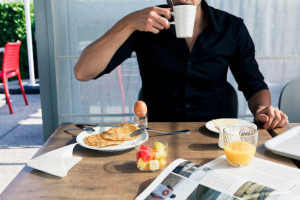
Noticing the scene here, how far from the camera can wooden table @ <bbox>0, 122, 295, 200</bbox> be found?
2.45 feet

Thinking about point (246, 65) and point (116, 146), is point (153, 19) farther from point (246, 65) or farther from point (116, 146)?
point (246, 65)

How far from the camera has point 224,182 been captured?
0.75 meters

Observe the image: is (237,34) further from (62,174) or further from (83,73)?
(62,174)

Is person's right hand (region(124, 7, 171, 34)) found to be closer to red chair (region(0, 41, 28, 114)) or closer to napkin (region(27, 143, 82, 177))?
napkin (region(27, 143, 82, 177))

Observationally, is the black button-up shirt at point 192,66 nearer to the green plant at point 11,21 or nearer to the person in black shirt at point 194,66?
the person in black shirt at point 194,66

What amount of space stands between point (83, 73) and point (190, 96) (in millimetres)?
575

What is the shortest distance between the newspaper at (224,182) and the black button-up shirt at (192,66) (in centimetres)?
73

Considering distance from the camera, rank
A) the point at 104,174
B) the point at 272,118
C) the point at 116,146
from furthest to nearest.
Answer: the point at 272,118 < the point at 116,146 < the point at 104,174

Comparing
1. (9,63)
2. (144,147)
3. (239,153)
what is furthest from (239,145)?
(9,63)

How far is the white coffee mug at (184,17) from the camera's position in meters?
1.05

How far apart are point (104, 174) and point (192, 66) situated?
89 centimetres

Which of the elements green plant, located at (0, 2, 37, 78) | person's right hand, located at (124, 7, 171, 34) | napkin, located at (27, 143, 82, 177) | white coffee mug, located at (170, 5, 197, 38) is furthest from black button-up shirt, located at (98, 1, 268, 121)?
green plant, located at (0, 2, 37, 78)

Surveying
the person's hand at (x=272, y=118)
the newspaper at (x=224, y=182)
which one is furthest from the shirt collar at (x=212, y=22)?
the newspaper at (x=224, y=182)

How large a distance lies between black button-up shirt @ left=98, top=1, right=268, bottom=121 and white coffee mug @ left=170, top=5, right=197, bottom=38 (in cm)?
46
